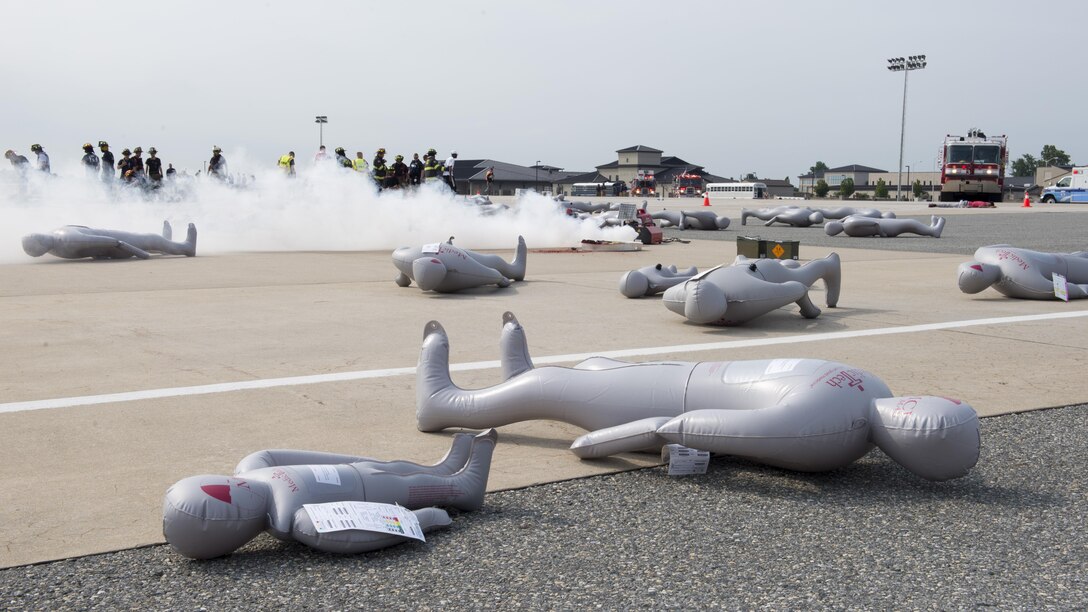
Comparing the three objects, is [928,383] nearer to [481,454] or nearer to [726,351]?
[726,351]

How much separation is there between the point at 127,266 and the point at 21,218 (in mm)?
4978

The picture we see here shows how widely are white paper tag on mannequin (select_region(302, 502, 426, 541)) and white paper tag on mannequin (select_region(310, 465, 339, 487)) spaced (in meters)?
0.11

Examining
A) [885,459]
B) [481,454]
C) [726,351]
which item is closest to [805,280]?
[726,351]

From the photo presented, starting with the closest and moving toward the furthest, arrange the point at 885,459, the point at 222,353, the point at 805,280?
1. the point at 885,459
2. the point at 222,353
3. the point at 805,280

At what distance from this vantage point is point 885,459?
455 centimetres

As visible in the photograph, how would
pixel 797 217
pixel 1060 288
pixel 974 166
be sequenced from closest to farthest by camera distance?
1. pixel 1060 288
2. pixel 797 217
3. pixel 974 166

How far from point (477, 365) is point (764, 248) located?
4.93 m

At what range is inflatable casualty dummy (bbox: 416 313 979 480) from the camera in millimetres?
3902

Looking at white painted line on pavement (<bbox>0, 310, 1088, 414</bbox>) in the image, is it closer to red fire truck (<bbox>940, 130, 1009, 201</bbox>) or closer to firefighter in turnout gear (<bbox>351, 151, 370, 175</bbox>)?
firefighter in turnout gear (<bbox>351, 151, 370, 175</bbox>)

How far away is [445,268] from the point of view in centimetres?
1006

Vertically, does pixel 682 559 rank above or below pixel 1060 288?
below

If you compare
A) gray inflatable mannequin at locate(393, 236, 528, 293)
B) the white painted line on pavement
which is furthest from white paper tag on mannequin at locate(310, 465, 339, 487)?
gray inflatable mannequin at locate(393, 236, 528, 293)

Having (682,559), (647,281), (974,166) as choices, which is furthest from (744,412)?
(974,166)

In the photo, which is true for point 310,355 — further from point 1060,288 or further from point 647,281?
point 1060,288
